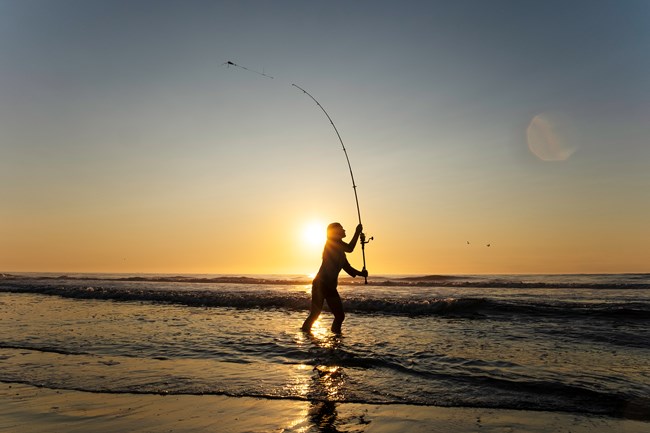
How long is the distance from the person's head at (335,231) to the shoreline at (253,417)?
18.0 ft

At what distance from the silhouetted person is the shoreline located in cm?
493

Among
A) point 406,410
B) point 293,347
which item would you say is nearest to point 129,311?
point 293,347

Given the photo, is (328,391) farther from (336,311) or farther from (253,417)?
(336,311)

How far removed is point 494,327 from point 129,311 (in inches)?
487

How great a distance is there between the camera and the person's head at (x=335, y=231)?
10.2 metres

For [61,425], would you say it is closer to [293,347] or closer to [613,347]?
[293,347]

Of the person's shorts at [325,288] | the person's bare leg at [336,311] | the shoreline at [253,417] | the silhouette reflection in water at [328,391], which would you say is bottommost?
the shoreline at [253,417]

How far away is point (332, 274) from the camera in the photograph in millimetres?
9922

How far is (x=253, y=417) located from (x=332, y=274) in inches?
222

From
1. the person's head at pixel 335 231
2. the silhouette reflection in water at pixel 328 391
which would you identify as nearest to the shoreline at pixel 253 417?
the silhouette reflection in water at pixel 328 391

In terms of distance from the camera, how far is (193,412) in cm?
459

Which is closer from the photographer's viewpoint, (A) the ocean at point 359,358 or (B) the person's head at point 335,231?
(A) the ocean at point 359,358

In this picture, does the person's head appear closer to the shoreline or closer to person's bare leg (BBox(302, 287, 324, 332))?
person's bare leg (BBox(302, 287, 324, 332))

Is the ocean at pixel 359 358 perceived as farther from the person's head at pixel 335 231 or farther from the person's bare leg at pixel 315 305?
the person's head at pixel 335 231
